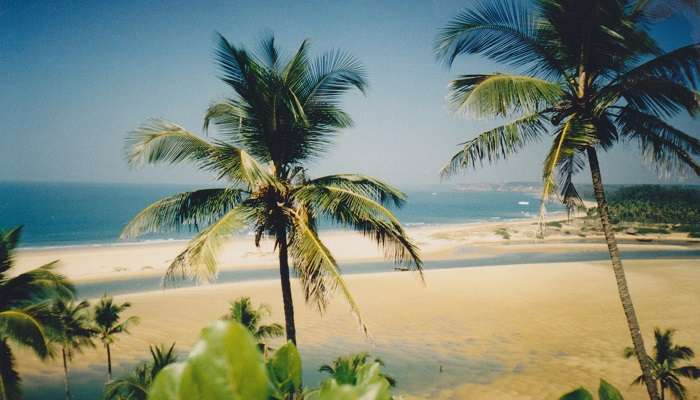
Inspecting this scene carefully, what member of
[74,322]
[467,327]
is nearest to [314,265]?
[74,322]

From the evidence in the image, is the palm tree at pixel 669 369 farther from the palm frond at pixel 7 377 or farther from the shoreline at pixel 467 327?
the palm frond at pixel 7 377

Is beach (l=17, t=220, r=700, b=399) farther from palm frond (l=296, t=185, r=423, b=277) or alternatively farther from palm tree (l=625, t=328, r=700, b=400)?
palm frond (l=296, t=185, r=423, b=277)

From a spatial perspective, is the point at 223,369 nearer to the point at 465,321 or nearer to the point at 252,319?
the point at 252,319

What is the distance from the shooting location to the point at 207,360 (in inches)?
19.8

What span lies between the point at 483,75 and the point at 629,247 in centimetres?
4506

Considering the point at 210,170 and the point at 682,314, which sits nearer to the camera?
the point at 210,170

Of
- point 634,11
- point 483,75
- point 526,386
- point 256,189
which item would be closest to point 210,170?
point 256,189

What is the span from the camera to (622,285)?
6.24 metres

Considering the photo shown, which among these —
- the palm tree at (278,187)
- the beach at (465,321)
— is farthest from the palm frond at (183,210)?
the beach at (465,321)

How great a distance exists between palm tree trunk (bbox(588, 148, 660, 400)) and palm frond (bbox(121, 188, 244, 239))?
607cm

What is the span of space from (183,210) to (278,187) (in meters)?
1.61

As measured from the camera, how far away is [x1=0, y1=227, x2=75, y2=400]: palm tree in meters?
6.61

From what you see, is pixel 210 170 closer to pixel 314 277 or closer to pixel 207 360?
pixel 314 277

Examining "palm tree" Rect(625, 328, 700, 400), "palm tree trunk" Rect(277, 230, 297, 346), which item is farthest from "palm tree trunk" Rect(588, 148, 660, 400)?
"palm tree trunk" Rect(277, 230, 297, 346)
